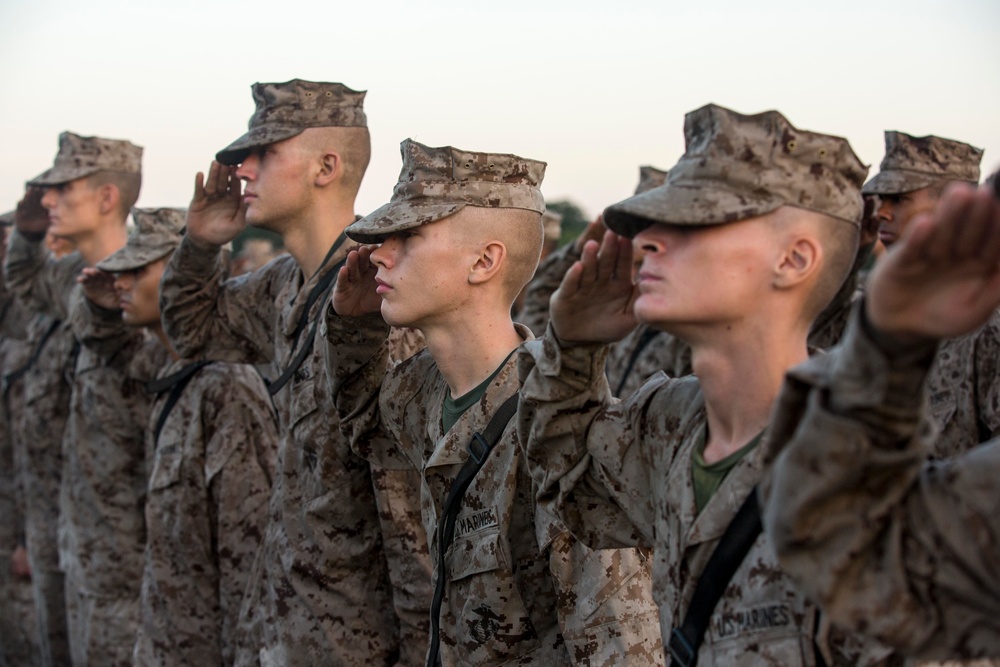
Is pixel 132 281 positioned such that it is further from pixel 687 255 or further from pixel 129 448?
pixel 687 255

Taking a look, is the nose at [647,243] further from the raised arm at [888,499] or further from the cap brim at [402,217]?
the cap brim at [402,217]

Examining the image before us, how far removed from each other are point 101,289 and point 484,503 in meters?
4.71

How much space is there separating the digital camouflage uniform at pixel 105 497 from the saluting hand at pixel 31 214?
→ 2.01 metres

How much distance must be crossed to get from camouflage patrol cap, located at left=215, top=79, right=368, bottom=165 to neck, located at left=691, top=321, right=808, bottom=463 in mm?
3522

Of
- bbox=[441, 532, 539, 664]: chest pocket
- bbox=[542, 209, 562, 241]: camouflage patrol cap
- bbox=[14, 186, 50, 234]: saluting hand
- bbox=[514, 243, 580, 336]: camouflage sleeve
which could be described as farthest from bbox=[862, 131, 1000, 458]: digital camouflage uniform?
bbox=[542, 209, 562, 241]: camouflage patrol cap

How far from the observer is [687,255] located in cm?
316

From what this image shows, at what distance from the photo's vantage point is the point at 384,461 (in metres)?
5.28

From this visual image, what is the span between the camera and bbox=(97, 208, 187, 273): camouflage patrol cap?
7.79m

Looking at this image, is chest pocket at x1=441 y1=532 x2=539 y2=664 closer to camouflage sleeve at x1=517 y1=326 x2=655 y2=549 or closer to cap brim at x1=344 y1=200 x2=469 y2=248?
camouflage sleeve at x1=517 y1=326 x2=655 y2=549

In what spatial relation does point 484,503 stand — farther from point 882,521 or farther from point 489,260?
point 882,521

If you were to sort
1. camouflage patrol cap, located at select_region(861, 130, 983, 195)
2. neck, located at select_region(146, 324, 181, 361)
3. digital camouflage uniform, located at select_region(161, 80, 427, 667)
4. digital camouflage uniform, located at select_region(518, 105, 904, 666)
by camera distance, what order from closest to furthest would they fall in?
digital camouflage uniform, located at select_region(518, 105, 904, 666)
digital camouflage uniform, located at select_region(161, 80, 427, 667)
camouflage patrol cap, located at select_region(861, 130, 983, 195)
neck, located at select_region(146, 324, 181, 361)

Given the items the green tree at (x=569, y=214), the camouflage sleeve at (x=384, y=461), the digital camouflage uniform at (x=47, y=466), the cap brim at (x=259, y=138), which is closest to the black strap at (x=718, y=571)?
the camouflage sleeve at (x=384, y=461)

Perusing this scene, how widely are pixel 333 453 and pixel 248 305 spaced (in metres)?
1.51

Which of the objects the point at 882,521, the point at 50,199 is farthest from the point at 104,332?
the point at 882,521
